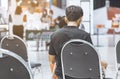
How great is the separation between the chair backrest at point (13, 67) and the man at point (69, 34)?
1.15 metres

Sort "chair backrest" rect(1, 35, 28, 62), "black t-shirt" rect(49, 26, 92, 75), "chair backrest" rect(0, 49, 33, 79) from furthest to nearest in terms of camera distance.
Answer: "chair backrest" rect(1, 35, 28, 62) → "black t-shirt" rect(49, 26, 92, 75) → "chair backrest" rect(0, 49, 33, 79)

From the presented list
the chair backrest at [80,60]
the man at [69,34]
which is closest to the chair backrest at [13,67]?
the chair backrest at [80,60]

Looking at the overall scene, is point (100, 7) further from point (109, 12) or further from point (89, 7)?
point (89, 7)

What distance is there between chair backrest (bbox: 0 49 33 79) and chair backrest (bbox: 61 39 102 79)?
39.6 inches

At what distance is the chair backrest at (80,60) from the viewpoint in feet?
8.77

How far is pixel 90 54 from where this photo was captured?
268 centimetres

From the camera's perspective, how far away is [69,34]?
9.41 ft

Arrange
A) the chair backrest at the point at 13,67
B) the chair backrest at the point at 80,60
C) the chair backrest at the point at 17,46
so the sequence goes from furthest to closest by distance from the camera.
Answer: the chair backrest at the point at 17,46 → the chair backrest at the point at 80,60 → the chair backrest at the point at 13,67

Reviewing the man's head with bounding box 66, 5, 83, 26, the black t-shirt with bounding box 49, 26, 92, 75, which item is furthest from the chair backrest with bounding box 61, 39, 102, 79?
the man's head with bounding box 66, 5, 83, 26

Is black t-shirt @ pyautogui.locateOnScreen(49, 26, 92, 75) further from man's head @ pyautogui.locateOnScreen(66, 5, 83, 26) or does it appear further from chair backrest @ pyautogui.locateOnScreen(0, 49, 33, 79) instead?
chair backrest @ pyautogui.locateOnScreen(0, 49, 33, 79)

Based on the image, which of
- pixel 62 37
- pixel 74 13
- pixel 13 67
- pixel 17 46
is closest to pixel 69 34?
pixel 62 37

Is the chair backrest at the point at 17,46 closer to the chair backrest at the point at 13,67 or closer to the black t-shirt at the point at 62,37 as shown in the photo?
the black t-shirt at the point at 62,37

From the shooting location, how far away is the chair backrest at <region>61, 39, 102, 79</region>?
267 cm

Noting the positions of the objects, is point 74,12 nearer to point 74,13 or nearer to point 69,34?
point 74,13
